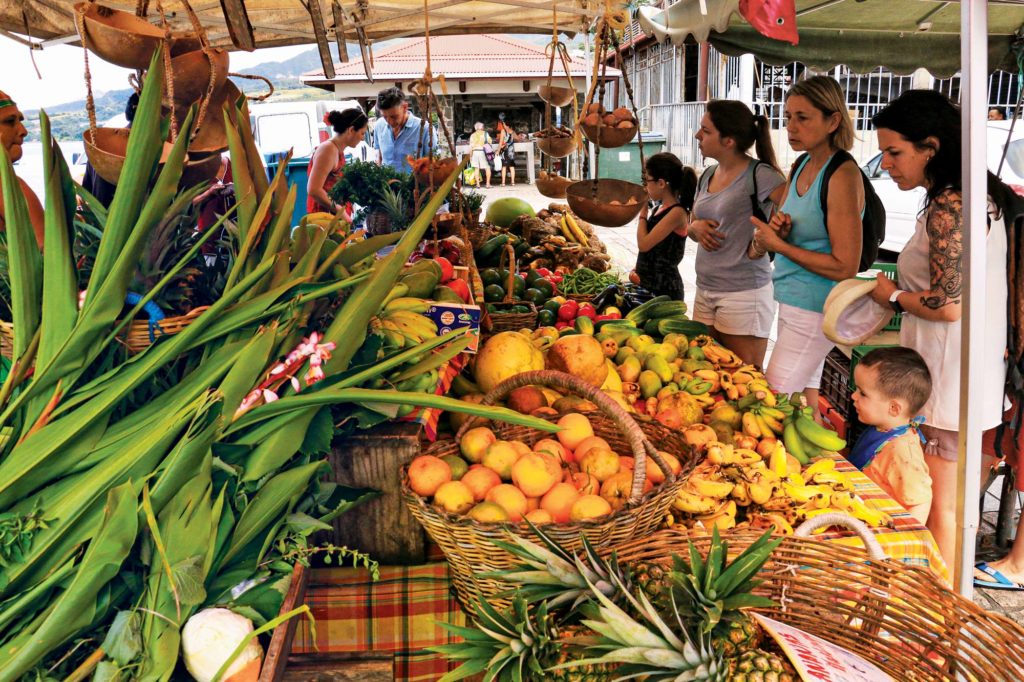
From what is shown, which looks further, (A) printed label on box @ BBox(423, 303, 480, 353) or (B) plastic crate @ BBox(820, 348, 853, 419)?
(B) plastic crate @ BBox(820, 348, 853, 419)

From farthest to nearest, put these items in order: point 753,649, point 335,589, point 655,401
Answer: point 655,401, point 335,589, point 753,649

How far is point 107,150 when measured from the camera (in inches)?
A: 67.6

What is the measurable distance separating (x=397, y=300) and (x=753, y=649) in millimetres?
1168

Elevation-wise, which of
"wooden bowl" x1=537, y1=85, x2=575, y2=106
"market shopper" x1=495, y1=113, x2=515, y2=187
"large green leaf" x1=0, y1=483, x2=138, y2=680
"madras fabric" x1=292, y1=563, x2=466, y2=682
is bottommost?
"madras fabric" x1=292, y1=563, x2=466, y2=682

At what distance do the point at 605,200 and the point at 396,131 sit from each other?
4.11m

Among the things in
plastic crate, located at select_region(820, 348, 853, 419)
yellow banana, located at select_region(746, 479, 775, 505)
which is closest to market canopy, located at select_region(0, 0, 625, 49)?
plastic crate, located at select_region(820, 348, 853, 419)

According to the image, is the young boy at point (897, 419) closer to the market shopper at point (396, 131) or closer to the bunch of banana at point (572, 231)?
the bunch of banana at point (572, 231)

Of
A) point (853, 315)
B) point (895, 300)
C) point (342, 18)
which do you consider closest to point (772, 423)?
point (853, 315)

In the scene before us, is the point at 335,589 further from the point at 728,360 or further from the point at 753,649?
the point at 728,360

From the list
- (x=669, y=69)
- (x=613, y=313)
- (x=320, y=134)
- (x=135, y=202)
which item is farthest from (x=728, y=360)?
(x=669, y=69)

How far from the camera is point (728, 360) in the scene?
9.43ft

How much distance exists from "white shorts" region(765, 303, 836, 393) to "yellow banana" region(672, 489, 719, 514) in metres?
1.59

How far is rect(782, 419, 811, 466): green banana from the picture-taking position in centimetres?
223

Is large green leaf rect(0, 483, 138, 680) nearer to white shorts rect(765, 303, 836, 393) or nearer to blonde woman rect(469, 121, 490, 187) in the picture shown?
white shorts rect(765, 303, 836, 393)
